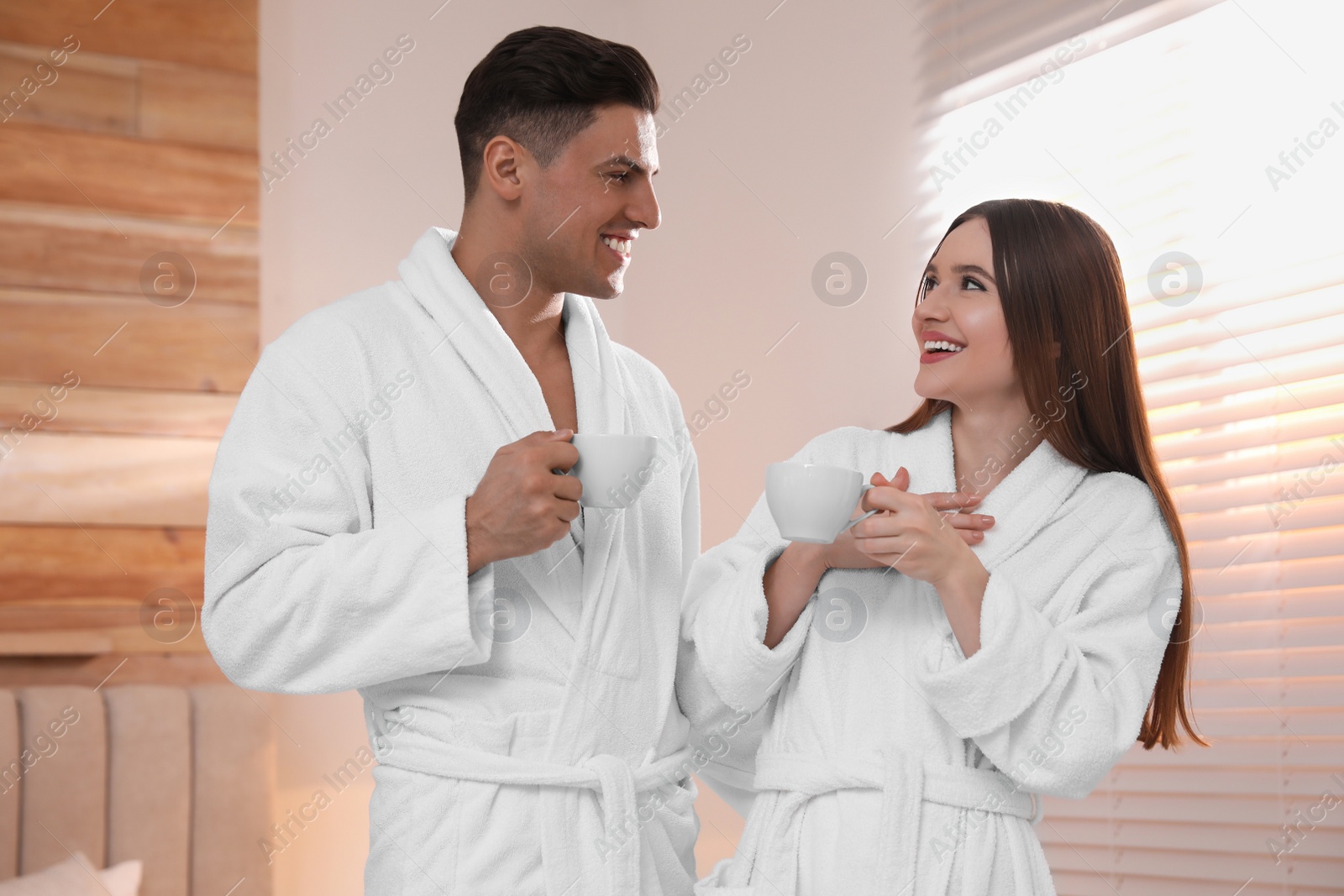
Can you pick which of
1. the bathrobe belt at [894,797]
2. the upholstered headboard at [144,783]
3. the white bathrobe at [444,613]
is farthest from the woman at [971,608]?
the upholstered headboard at [144,783]

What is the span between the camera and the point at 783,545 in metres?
1.34

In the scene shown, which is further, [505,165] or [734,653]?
[505,165]

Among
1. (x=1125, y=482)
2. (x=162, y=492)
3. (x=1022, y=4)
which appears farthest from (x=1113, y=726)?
(x=162, y=492)

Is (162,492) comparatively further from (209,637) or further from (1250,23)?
(1250,23)

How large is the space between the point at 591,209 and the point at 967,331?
52 centimetres

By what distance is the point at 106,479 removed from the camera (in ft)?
8.85

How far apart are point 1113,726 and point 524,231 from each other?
94 centimetres

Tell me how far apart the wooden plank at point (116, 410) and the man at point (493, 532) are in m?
1.47

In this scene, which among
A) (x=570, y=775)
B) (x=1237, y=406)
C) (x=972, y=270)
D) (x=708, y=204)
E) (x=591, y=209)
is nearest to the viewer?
(x=570, y=775)

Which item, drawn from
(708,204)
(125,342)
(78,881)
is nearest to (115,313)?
(125,342)

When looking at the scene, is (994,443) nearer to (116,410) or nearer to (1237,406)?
(1237,406)

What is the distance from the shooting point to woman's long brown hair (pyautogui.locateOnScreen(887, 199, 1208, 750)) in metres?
1.33

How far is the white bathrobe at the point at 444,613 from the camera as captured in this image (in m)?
A: 1.21

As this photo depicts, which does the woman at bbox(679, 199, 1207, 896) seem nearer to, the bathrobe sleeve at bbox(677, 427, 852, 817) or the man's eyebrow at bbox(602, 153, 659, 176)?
the bathrobe sleeve at bbox(677, 427, 852, 817)
